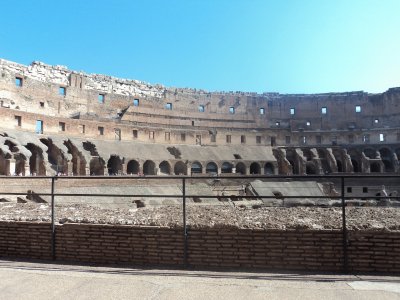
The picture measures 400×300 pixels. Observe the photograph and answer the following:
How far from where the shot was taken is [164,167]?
36.2 metres

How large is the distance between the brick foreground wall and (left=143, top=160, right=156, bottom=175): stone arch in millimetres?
28302

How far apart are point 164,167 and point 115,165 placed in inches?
248

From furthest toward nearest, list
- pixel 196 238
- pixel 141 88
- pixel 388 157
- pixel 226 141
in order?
1. pixel 141 88
2. pixel 226 141
3. pixel 388 157
4. pixel 196 238

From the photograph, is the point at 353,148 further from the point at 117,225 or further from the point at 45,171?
the point at 117,225

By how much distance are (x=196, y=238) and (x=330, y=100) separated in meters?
49.4

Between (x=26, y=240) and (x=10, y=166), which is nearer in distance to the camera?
(x=26, y=240)

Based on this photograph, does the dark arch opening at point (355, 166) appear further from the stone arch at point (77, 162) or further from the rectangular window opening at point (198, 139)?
the stone arch at point (77, 162)

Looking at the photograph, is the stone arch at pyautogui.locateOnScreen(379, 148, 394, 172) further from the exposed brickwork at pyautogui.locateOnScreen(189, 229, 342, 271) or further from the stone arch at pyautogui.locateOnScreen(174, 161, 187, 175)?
the exposed brickwork at pyautogui.locateOnScreen(189, 229, 342, 271)

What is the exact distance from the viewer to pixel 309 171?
133 feet

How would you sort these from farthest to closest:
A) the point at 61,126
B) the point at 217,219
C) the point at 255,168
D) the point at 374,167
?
the point at 255,168 → the point at 374,167 → the point at 61,126 → the point at 217,219

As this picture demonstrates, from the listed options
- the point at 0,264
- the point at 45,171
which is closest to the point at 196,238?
the point at 0,264

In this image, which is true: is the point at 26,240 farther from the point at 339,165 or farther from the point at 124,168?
the point at 339,165

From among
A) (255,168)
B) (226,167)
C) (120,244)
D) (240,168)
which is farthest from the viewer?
(255,168)

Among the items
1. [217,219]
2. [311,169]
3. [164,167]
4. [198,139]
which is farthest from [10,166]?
[311,169]
